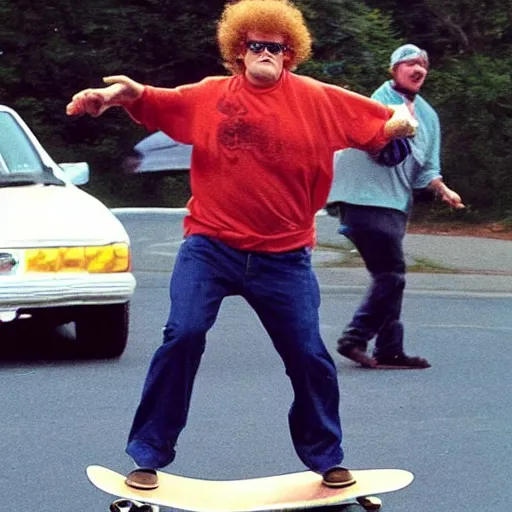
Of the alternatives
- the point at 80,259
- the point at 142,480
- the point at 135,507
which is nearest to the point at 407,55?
the point at 80,259

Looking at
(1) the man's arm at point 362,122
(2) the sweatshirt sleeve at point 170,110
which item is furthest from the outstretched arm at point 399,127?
(2) the sweatshirt sleeve at point 170,110

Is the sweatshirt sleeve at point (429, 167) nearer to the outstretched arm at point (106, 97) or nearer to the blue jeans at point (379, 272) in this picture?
the blue jeans at point (379, 272)

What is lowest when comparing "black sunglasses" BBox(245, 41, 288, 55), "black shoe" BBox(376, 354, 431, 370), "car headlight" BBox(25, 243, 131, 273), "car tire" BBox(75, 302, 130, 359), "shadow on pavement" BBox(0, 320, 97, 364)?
"shadow on pavement" BBox(0, 320, 97, 364)

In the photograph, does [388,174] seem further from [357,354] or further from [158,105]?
[158,105]

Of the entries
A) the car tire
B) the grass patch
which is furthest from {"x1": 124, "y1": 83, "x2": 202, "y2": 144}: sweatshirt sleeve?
the grass patch

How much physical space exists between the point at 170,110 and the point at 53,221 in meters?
3.17

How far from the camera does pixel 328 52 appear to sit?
1995 cm

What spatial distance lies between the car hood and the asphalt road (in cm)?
72

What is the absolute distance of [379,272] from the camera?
28.6 ft

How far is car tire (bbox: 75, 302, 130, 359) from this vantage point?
341 inches

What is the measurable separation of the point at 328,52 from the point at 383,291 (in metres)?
11.6

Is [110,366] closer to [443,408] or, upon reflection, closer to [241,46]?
[443,408]

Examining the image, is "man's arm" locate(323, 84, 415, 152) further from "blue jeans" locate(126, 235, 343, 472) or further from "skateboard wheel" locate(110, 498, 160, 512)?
"skateboard wheel" locate(110, 498, 160, 512)

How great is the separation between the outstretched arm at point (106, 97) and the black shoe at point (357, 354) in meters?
3.70
